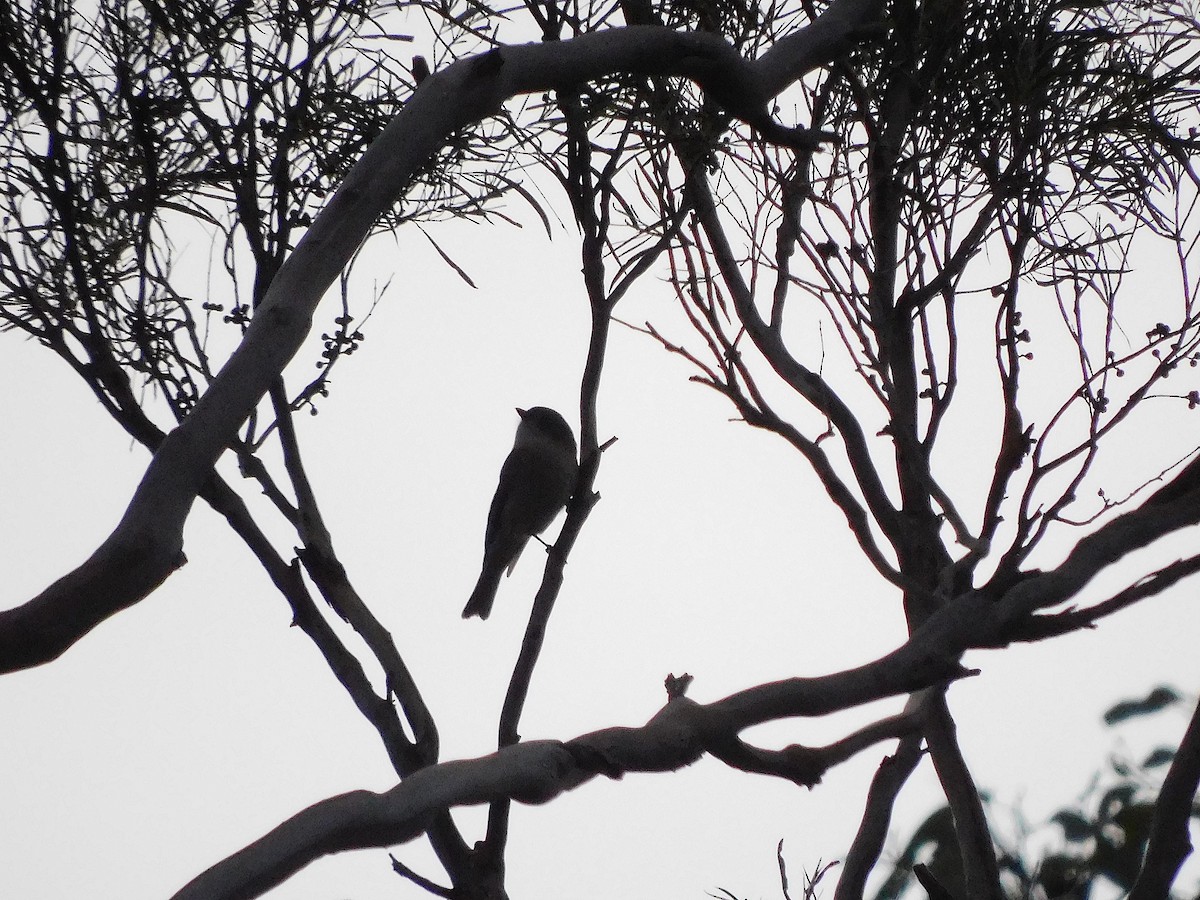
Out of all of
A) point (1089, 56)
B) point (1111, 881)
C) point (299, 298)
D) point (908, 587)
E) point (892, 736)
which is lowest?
point (1111, 881)

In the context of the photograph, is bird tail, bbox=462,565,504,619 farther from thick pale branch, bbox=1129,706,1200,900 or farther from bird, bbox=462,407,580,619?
thick pale branch, bbox=1129,706,1200,900

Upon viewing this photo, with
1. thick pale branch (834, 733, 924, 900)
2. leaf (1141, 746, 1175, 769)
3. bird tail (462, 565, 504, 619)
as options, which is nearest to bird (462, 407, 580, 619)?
bird tail (462, 565, 504, 619)

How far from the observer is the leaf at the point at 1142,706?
2.27 m

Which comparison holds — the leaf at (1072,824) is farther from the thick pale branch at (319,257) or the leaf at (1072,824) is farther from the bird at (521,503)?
the bird at (521,503)

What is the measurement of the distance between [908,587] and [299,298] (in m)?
1.22

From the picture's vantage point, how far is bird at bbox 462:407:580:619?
4.84 m

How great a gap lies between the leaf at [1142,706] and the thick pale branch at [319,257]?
1.28 metres

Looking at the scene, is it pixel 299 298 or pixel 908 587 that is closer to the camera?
pixel 299 298

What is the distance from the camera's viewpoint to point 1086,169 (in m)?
2.95

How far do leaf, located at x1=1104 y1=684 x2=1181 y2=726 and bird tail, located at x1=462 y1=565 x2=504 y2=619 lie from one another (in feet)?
9.31

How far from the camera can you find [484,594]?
4.79m

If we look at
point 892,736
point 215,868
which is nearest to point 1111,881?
point 892,736

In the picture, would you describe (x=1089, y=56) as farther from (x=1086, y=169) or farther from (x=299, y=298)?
(x=299, y=298)

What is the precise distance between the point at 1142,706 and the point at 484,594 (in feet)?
9.52
